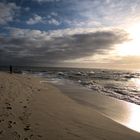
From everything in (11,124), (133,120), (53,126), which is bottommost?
(133,120)

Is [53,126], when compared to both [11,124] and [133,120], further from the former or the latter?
[133,120]

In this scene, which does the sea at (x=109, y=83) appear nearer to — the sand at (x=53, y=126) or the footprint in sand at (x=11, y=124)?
the sand at (x=53, y=126)

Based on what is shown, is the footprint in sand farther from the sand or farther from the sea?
the sea

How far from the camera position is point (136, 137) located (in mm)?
6449

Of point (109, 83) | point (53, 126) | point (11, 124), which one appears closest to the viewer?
point (11, 124)

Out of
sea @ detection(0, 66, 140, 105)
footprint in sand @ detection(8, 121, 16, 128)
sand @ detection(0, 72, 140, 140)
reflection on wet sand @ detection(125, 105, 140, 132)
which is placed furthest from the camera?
sea @ detection(0, 66, 140, 105)

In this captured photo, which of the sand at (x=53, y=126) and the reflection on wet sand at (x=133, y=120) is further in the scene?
the reflection on wet sand at (x=133, y=120)

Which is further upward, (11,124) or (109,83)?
(11,124)

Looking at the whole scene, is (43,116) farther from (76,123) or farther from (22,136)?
(22,136)

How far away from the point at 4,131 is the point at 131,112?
291 inches

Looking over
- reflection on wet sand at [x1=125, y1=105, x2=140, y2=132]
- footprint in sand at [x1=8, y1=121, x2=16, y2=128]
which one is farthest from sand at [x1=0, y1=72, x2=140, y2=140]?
reflection on wet sand at [x1=125, y1=105, x2=140, y2=132]

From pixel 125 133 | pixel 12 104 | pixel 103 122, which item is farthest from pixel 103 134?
pixel 12 104

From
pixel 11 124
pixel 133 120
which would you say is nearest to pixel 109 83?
pixel 133 120

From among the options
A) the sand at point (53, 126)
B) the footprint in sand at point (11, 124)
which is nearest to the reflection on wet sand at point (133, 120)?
the sand at point (53, 126)
